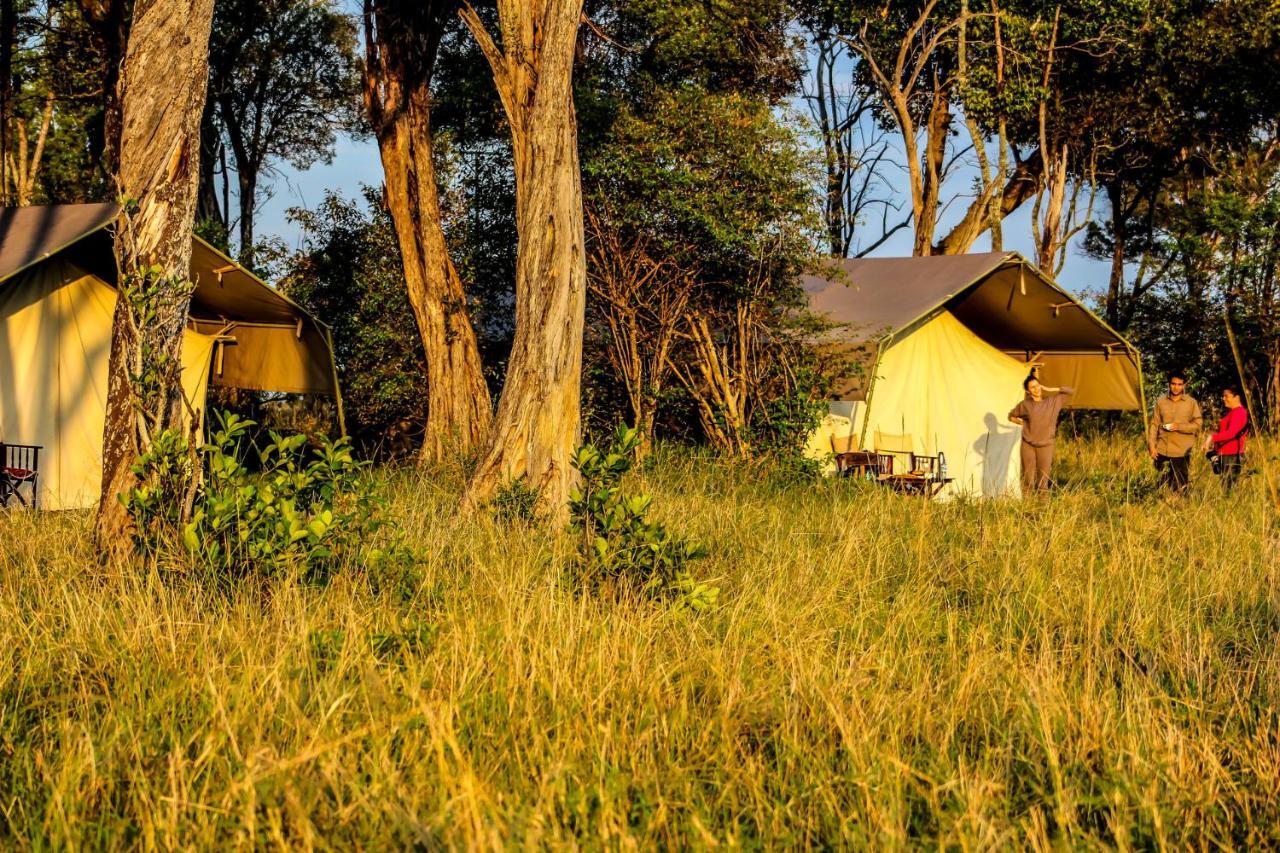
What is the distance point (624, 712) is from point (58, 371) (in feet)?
Answer: 34.4

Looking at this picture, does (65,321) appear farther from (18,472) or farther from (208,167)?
(208,167)

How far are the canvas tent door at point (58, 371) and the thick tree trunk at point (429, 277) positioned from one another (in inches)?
96.1

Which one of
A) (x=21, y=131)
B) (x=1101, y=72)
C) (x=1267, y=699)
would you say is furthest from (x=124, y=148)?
(x=21, y=131)

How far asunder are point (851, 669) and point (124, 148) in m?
4.58

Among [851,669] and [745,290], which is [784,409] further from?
[851,669]

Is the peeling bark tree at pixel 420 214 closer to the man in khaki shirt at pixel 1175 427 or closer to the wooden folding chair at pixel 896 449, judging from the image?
the wooden folding chair at pixel 896 449

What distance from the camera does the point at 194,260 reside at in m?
13.3

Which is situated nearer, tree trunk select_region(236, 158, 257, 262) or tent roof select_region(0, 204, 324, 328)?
tent roof select_region(0, 204, 324, 328)

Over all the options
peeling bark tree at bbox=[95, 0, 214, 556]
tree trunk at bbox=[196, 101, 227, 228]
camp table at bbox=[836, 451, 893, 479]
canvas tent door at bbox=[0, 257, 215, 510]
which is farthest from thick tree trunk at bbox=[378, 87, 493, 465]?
tree trunk at bbox=[196, 101, 227, 228]

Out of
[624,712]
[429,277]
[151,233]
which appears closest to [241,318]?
[429,277]

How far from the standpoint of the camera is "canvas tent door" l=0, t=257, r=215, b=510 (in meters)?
12.3

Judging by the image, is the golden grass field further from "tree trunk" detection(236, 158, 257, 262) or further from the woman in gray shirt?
"tree trunk" detection(236, 158, 257, 262)

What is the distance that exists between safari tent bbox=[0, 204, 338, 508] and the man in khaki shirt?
878cm

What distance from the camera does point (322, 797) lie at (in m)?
3.24
